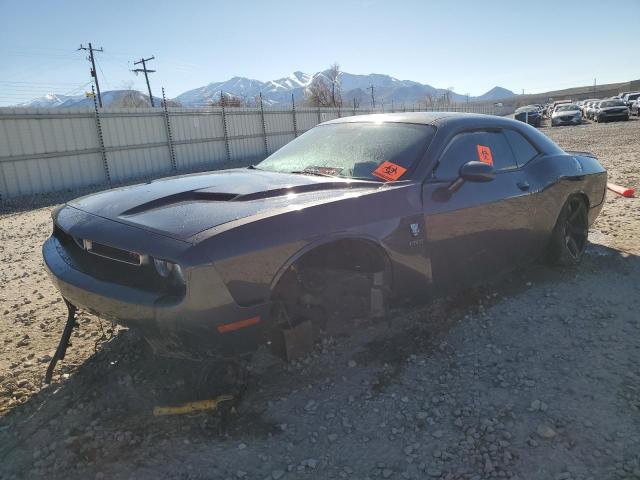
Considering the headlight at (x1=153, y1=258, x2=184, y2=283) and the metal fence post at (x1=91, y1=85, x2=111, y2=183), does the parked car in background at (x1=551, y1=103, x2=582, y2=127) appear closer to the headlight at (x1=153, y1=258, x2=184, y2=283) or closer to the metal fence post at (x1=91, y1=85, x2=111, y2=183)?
the metal fence post at (x1=91, y1=85, x2=111, y2=183)

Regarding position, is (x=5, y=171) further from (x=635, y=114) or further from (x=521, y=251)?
(x=635, y=114)

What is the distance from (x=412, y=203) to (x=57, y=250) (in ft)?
7.03

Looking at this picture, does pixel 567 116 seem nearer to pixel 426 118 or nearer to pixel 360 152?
pixel 426 118

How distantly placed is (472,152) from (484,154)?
0.16 metres

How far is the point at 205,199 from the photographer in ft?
8.87

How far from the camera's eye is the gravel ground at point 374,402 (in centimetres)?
212

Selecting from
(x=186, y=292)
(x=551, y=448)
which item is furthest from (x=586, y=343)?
(x=186, y=292)

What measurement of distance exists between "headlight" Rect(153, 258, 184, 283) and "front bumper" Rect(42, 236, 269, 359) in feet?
0.30

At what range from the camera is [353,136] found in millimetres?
3578

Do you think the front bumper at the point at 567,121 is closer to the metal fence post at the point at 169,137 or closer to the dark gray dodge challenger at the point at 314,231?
the metal fence post at the point at 169,137

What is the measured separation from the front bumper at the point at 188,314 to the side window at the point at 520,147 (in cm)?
264

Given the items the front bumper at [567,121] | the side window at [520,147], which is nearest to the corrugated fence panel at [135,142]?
the side window at [520,147]

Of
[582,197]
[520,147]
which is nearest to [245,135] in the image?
[582,197]

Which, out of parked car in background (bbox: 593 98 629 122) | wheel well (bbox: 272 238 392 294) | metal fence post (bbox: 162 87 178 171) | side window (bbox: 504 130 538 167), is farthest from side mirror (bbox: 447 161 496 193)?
parked car in background (bbox: 593 98 629 122)
